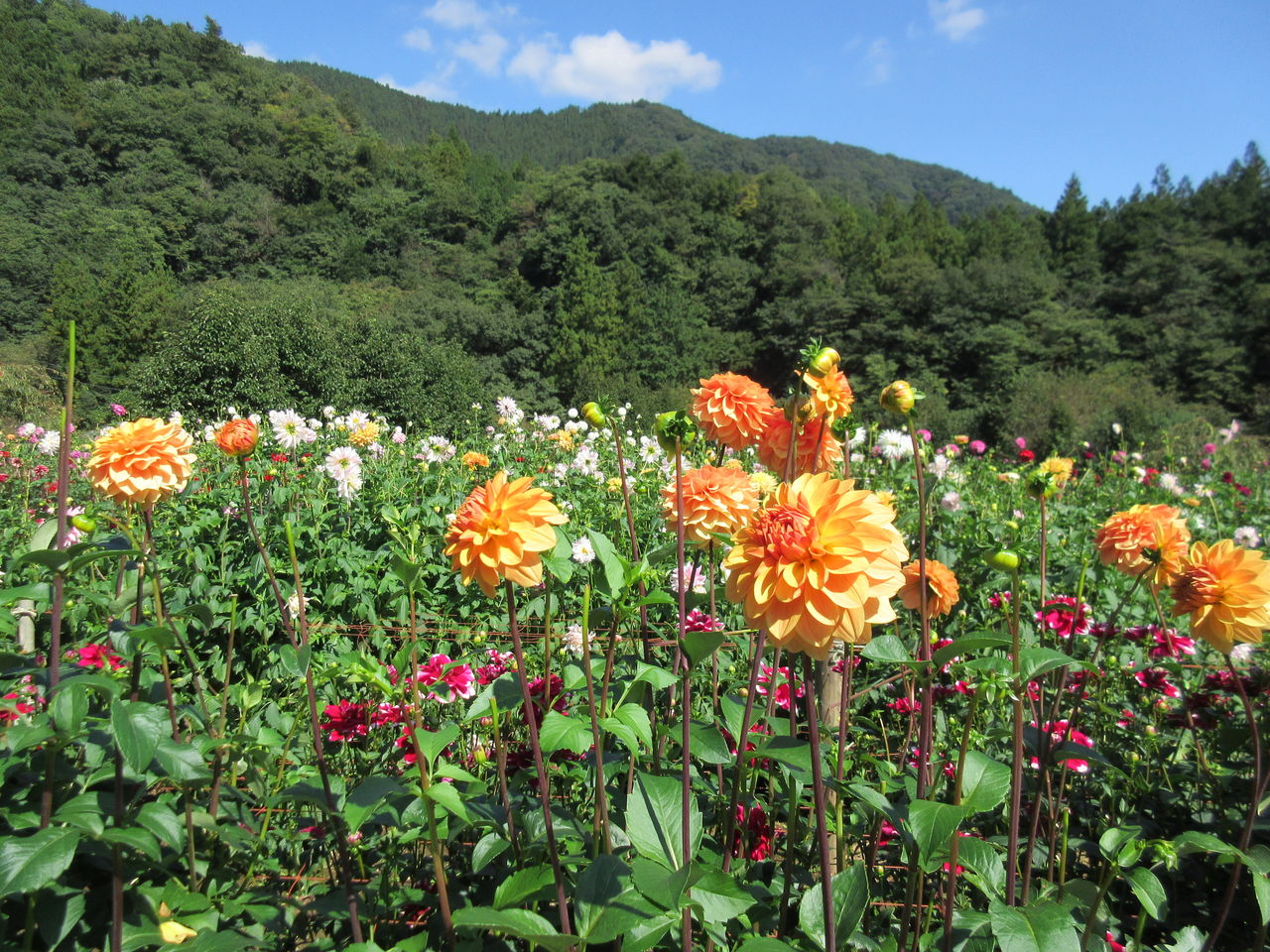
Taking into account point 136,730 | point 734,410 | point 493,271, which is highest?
point 493,271

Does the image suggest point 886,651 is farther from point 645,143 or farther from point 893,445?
point 645,143

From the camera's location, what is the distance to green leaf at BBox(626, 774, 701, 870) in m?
1.00

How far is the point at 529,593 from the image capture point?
2945 millimetres

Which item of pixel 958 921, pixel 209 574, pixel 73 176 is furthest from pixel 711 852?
pixel 73 176

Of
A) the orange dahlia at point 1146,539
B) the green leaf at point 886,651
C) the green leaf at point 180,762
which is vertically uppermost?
the orange dahlia at point 1146,539

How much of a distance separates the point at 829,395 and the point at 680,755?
812 millimetres

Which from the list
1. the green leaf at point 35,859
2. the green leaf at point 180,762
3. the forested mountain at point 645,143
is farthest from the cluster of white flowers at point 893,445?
the forested mountain at point 645,143

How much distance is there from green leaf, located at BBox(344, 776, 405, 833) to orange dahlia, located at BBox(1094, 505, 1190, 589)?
145cm

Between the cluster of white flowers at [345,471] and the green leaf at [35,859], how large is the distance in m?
2.40

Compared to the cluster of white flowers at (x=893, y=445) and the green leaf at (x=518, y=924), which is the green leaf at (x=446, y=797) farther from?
the cluster of white flowers at (x=893, y=445)

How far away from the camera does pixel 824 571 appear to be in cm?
83

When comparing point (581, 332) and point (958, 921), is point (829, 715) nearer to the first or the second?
point (958, 921)

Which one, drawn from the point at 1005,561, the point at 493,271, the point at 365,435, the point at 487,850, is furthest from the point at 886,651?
the point at 493,271

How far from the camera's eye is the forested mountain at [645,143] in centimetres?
6222
